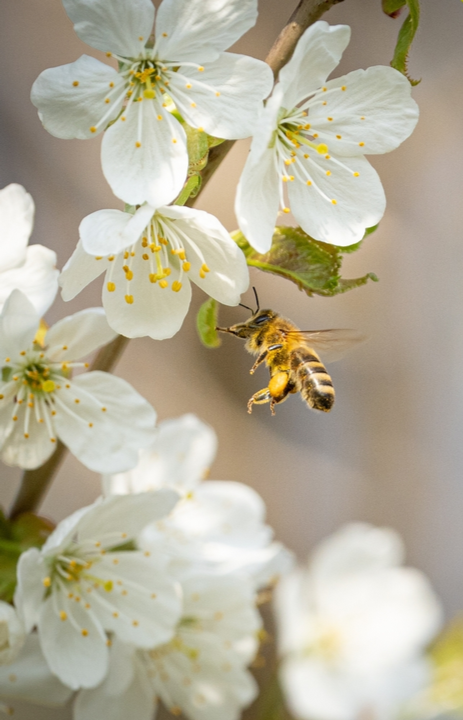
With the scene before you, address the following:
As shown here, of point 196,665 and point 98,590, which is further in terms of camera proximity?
point 196,665

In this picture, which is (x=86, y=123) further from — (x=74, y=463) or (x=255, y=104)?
(x=74, y=463)

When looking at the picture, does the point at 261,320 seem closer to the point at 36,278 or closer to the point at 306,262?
the point at 306,262

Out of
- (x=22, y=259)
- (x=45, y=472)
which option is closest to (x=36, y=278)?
(x=22, y=259)

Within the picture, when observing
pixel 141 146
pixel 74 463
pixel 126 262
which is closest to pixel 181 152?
pixel 141 146

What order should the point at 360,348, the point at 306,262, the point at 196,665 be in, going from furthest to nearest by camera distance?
the point at 360,348 < the point at 196,665 < the point at 306,262

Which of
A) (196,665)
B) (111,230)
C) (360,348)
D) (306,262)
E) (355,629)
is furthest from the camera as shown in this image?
(360,348)

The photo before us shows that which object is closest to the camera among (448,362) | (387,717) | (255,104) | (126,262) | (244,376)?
(255,104)

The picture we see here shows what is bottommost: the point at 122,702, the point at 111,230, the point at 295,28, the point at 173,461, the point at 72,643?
the point at 122,702
